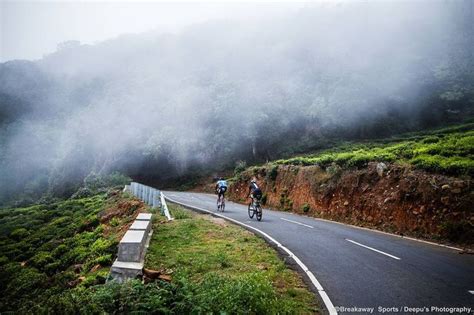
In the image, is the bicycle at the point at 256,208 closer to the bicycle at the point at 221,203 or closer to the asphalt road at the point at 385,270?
the bicycle at the point at 221,203

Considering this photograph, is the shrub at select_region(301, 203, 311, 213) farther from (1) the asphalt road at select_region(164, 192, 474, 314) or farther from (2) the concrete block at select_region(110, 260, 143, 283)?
(2) the concrete block at select_region(110, 260, 143, 283)

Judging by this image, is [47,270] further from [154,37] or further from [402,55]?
[154,37]

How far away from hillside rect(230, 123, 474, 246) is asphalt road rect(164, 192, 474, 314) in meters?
1.51

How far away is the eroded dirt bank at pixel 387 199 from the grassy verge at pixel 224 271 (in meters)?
6.83

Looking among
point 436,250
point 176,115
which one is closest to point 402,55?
point 176,115

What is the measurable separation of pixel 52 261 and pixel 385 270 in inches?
560

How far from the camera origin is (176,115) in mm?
62781

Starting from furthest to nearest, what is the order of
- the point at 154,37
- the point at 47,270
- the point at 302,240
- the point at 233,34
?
the point at 154,37 → the point at 233,34 → the point at 47,270 → the point at 302,240

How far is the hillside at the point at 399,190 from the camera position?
12094mm

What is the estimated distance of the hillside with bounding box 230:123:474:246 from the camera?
12094mm

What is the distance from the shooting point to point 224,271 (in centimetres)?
755

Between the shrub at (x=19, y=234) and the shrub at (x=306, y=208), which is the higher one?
the shrub at (x=306, y=208)

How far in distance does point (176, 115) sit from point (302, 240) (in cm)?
5432

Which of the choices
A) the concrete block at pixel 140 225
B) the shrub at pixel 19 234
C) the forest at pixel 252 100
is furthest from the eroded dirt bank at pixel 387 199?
the forest at pixel 252 100
